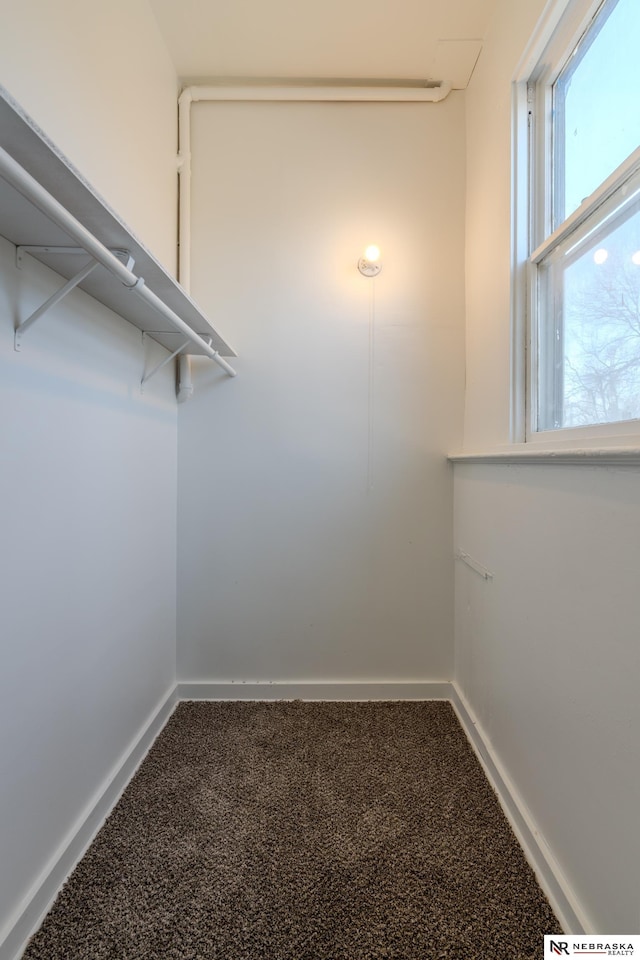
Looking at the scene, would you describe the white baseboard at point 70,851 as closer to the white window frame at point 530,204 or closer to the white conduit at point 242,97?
the white conduit at point 242,97

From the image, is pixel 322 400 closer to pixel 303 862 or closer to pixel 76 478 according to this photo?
pixel 76 478

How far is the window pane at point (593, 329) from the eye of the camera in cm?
91

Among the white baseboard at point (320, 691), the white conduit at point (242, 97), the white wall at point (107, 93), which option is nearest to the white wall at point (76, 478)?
the white wall at point (107, 93)

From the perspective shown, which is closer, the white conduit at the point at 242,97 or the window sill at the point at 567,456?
the window sill at the point at 567,456

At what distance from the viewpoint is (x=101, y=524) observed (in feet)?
4.04

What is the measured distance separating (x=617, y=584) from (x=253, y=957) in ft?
3.59

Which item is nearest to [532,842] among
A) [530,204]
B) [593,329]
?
[593,329]

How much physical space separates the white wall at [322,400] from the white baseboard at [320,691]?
0.04 m

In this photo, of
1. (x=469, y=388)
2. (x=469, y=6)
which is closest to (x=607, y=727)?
(x=469, y=388)

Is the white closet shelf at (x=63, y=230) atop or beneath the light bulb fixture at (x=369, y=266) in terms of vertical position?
beneath

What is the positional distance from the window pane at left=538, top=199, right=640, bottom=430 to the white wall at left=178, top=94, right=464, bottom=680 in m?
0.58

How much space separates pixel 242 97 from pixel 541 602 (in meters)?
2.27

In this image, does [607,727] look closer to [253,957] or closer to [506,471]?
[506,471]

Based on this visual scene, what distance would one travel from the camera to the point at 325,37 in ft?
5.25
